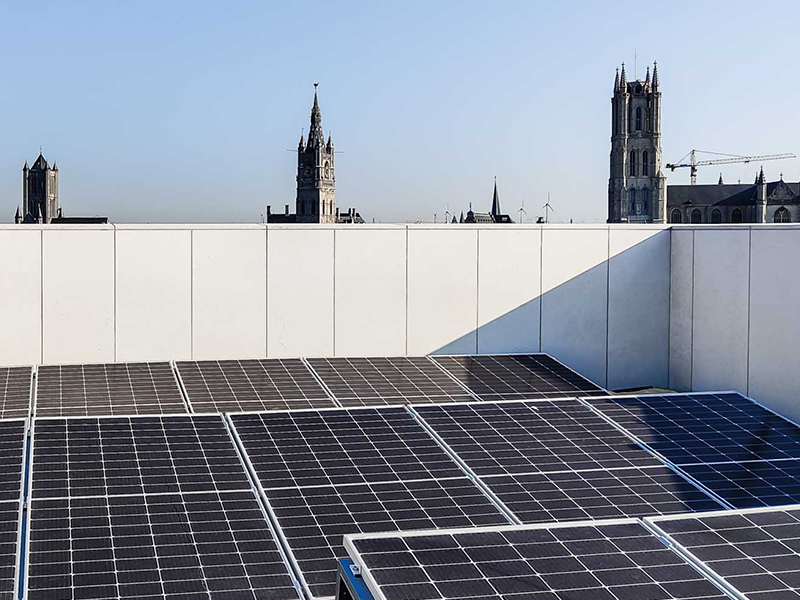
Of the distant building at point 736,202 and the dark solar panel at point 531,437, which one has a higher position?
the distant building at point 736,202

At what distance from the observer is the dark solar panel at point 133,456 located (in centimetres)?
1075

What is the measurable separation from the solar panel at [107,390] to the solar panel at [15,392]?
0.55ft

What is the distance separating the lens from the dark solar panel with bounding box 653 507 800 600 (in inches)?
274

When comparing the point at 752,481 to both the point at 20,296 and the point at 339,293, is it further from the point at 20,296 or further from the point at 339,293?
the point at 20,296

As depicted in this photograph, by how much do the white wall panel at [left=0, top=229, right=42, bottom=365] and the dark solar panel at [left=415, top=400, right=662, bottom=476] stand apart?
7095 millimetres

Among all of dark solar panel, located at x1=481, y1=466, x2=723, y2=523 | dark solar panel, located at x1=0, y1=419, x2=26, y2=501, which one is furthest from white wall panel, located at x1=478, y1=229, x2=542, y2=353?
dark solar panel, located at x1=0, y1=419, x2=26, y2=501

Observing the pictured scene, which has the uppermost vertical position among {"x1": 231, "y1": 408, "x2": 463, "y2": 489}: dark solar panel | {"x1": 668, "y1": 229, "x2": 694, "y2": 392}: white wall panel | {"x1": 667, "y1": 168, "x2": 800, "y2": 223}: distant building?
{"x1": 667, "y1": 168, "x2": 800, "y2": 223}: distant building

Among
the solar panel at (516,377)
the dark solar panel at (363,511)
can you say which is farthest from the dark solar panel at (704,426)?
the dark solar panel at (363,511)

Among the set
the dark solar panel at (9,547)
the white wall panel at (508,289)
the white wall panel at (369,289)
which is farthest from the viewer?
the white wall panel at (508,289)

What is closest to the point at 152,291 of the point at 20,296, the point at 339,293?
the point at 20,296

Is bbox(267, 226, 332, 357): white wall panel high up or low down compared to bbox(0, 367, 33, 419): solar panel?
up

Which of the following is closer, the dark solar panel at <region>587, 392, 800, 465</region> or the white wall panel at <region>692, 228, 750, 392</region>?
the dark solar panel at <region>587, 392, 800, 465</region>

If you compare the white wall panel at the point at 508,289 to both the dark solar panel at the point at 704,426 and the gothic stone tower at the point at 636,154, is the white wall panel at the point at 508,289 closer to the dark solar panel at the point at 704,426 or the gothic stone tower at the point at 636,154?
the dark solar panel at the point at 704,426

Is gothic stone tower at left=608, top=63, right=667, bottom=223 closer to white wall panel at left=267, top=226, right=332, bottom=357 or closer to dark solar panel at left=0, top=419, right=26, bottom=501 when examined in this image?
white wall panel at left=267, top=226, right=332, bottom=357
